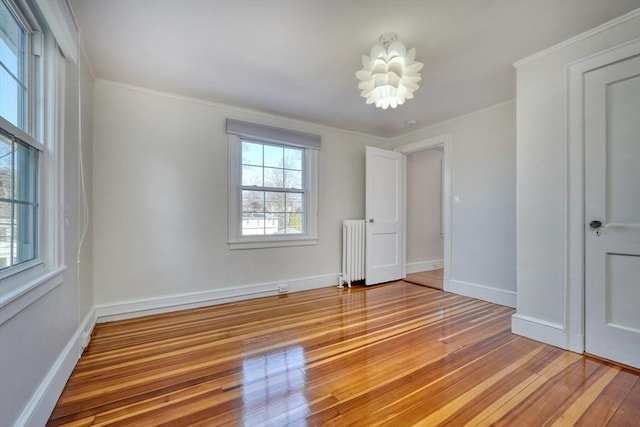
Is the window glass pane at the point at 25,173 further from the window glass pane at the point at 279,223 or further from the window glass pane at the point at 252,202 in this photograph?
the window glass pane at the point at 279,223

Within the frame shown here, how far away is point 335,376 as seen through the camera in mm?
1723

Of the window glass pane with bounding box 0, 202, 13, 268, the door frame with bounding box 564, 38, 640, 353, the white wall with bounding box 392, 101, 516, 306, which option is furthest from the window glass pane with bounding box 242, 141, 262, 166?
the door frame with bounding box 564, 38, 640, 353

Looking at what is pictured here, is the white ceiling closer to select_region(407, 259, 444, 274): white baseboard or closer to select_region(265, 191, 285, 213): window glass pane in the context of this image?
select_region(265, 191, 285, 213): window glass pane

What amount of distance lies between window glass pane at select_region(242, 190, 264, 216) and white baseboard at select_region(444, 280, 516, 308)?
8.56 ft

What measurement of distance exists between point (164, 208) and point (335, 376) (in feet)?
7.48

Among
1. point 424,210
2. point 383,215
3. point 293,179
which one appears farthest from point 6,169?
point 424,210

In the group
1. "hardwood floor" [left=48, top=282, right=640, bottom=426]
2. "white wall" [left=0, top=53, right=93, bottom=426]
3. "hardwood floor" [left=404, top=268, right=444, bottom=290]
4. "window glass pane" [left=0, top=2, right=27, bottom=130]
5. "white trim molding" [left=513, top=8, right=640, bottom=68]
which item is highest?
"white trim molding" [left=513, top=8, right=640, bottom=68]

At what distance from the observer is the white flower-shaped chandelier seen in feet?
5.98

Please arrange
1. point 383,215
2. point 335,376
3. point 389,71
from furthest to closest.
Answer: point 383,215 → point 389,71 → point 335,376

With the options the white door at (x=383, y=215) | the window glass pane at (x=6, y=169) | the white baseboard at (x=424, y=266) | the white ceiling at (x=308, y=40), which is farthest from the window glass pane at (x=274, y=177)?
the white baseboard at (x=424, y=266)

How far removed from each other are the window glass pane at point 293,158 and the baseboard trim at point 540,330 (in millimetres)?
2828

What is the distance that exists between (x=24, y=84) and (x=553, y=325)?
3661 millimetres

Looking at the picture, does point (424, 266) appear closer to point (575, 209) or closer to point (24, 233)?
point (575, 209)

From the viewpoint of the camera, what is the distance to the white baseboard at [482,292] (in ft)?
10.0
